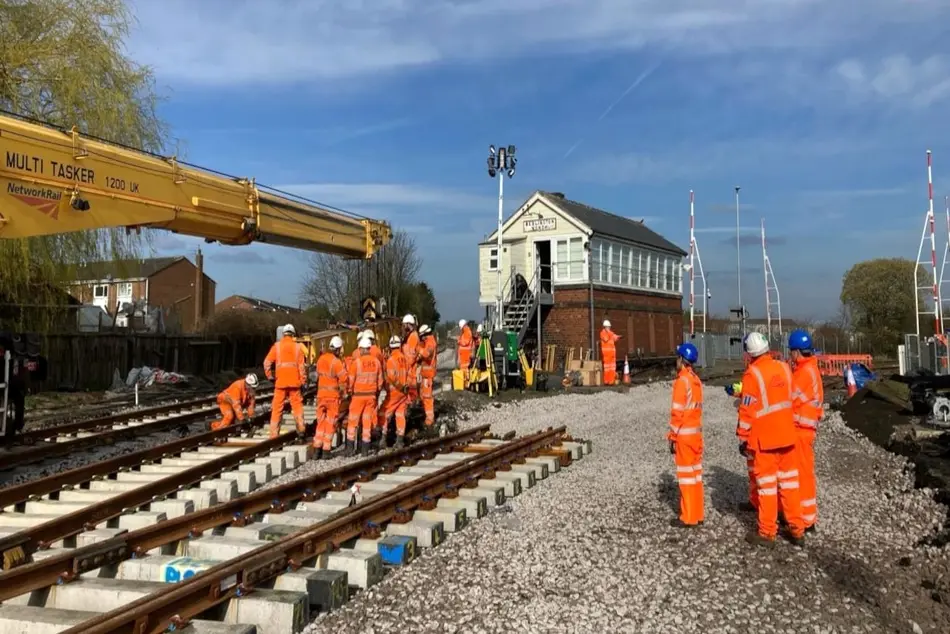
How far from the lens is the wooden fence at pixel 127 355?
65.6 ft

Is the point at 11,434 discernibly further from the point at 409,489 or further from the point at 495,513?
the point at 495,513

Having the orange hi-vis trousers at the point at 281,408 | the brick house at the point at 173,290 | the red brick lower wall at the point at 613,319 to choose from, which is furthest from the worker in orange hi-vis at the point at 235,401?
the brick house at the point at 173,290

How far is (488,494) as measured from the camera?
7.56m

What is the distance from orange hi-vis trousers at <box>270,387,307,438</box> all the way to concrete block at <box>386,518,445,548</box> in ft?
16.2

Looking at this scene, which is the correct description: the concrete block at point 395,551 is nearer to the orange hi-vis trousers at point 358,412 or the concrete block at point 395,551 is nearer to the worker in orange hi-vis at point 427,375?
the orange hi-vis trousers at point 358,412

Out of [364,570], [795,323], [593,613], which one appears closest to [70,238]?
[364,570]

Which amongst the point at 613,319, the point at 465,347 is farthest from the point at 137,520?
the point at 613,319

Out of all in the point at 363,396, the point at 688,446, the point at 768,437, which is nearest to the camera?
the point at 768,437

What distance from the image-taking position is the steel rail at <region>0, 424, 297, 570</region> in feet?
18.0

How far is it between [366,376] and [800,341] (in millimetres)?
5866

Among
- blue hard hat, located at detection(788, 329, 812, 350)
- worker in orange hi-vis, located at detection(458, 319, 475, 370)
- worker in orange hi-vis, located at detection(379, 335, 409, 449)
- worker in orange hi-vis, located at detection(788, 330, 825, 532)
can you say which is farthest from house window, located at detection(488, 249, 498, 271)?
worker in orange hi-vis, located at detection(788, 330, 825, 532)

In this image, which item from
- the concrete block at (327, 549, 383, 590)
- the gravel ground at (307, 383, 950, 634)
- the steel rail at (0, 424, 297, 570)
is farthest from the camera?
the steel rail at (0, 424, 297, 570)

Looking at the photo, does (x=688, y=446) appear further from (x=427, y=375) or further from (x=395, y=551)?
(x=427, y=375)

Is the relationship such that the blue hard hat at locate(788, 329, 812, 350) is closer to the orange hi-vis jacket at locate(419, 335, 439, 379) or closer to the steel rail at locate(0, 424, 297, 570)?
the steel rail at locate(0, 424, 297, 570)
